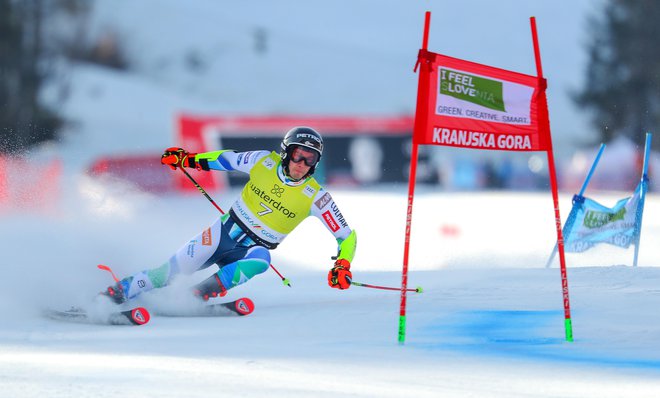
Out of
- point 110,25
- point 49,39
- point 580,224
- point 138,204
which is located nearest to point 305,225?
point 138,204

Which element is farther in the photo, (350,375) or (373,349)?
(373,349)

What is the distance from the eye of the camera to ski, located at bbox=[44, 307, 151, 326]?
7574mm

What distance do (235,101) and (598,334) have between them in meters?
63.1

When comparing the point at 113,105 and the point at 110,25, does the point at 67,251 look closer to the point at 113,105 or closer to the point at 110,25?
the point at 113,105

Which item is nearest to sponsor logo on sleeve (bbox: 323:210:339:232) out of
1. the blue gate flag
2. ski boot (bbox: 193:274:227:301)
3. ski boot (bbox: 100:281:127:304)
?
ski boot (bbox: 193:274:227:301)

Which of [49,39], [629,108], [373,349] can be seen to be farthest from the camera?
[49,39]

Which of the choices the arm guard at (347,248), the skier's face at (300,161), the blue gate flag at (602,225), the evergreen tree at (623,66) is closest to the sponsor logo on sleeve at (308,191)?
the skier's face at (300,161)

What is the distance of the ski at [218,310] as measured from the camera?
808 centimetres

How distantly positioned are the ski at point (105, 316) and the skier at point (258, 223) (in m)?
0.28

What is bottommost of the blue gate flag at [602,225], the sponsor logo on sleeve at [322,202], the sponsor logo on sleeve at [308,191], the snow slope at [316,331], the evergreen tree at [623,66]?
the snow slope at [316,331]

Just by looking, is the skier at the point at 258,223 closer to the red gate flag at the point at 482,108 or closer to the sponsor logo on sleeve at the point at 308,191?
the sponsor logo on sleeve at the point at 308,191

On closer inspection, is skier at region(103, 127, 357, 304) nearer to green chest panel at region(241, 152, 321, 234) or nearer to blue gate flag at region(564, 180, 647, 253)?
green chest panel at region(241, 152, 321, 234)

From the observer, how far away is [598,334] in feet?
23.0

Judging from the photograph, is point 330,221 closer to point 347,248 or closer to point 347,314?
point 347,248
